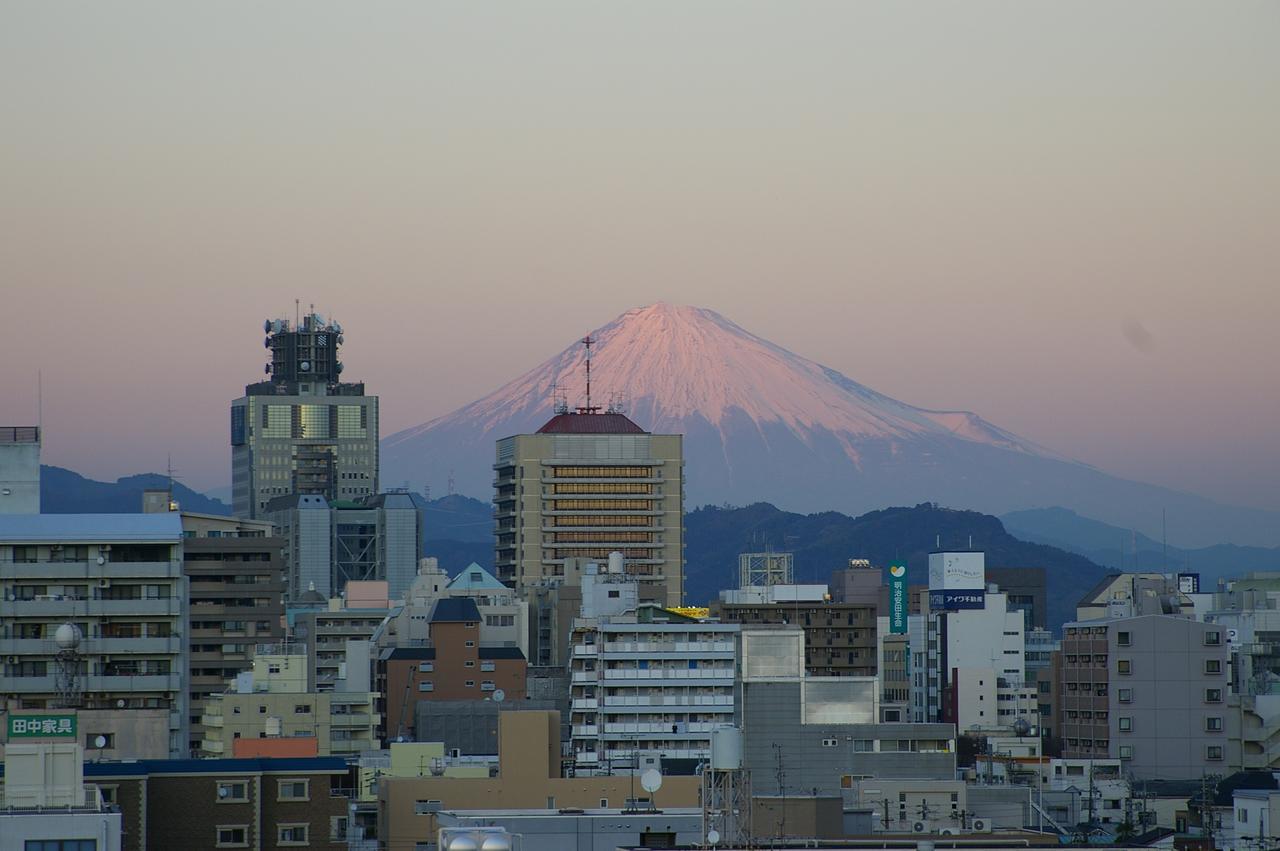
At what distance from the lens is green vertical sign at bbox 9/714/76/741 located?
4069cm

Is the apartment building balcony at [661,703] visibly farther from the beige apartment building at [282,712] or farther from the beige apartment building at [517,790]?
the beige apartment building at [517,790]

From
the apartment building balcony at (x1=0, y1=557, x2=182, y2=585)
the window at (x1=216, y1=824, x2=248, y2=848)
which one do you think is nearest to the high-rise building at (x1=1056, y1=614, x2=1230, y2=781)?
the apartment building balcony at (x1=0, y1=557, x2=182, y2=585)

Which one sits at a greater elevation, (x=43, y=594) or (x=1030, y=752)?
(x=43, y=594)

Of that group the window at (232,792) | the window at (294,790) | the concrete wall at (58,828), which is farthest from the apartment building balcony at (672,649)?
the concrete wall at (58,828)

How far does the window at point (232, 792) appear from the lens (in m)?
48.8

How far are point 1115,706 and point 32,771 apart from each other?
63.5 m

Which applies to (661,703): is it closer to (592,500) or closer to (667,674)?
(667,674)

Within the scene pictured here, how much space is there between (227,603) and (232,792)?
162 feet

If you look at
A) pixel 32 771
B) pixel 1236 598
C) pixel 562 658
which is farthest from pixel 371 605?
pixel 32 771

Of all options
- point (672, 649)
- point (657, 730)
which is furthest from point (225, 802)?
point (672, 649)

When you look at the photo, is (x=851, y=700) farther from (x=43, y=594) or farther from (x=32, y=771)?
(x=32, y=771)

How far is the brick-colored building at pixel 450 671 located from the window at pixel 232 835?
55226 mm

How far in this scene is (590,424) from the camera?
630ft

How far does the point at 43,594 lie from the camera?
71438 millimetres
